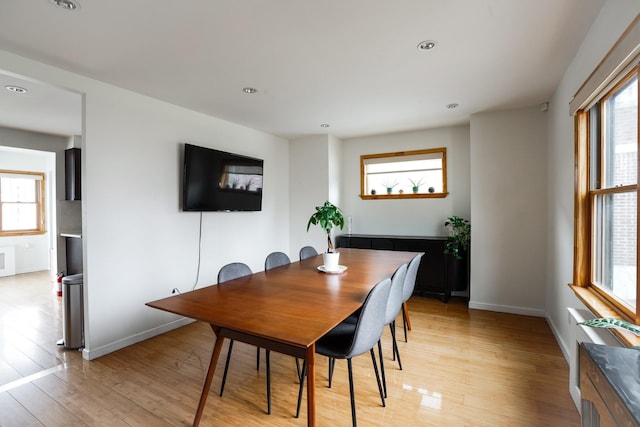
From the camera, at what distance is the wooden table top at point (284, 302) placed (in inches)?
54.3

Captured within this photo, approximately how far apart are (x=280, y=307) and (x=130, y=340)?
88.3 inches

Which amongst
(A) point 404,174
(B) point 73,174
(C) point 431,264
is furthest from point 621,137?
(B) point 73,174

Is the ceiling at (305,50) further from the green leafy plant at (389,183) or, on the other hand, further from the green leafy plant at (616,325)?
the green leafy plant at (616,325)

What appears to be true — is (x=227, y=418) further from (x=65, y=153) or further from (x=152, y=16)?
(x=65, y=153)

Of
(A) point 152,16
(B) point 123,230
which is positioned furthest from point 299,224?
(A) point 152,16

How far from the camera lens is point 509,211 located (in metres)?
3.75

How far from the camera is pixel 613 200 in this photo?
194cm

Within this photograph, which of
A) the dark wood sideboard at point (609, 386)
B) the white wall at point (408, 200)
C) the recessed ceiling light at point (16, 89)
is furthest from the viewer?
the white wall at point (408, 200)

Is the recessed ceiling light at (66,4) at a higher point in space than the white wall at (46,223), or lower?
higher

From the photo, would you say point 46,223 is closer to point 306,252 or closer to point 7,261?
point 7,261

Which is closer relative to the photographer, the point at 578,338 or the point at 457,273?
the point at 578,338

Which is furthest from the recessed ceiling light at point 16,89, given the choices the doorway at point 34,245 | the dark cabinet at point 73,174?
the dark cabinet at point 73,174

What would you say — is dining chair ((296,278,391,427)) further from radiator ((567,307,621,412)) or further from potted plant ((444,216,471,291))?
potted plant ((444,216,471,291))

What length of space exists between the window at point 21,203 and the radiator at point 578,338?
858cm
